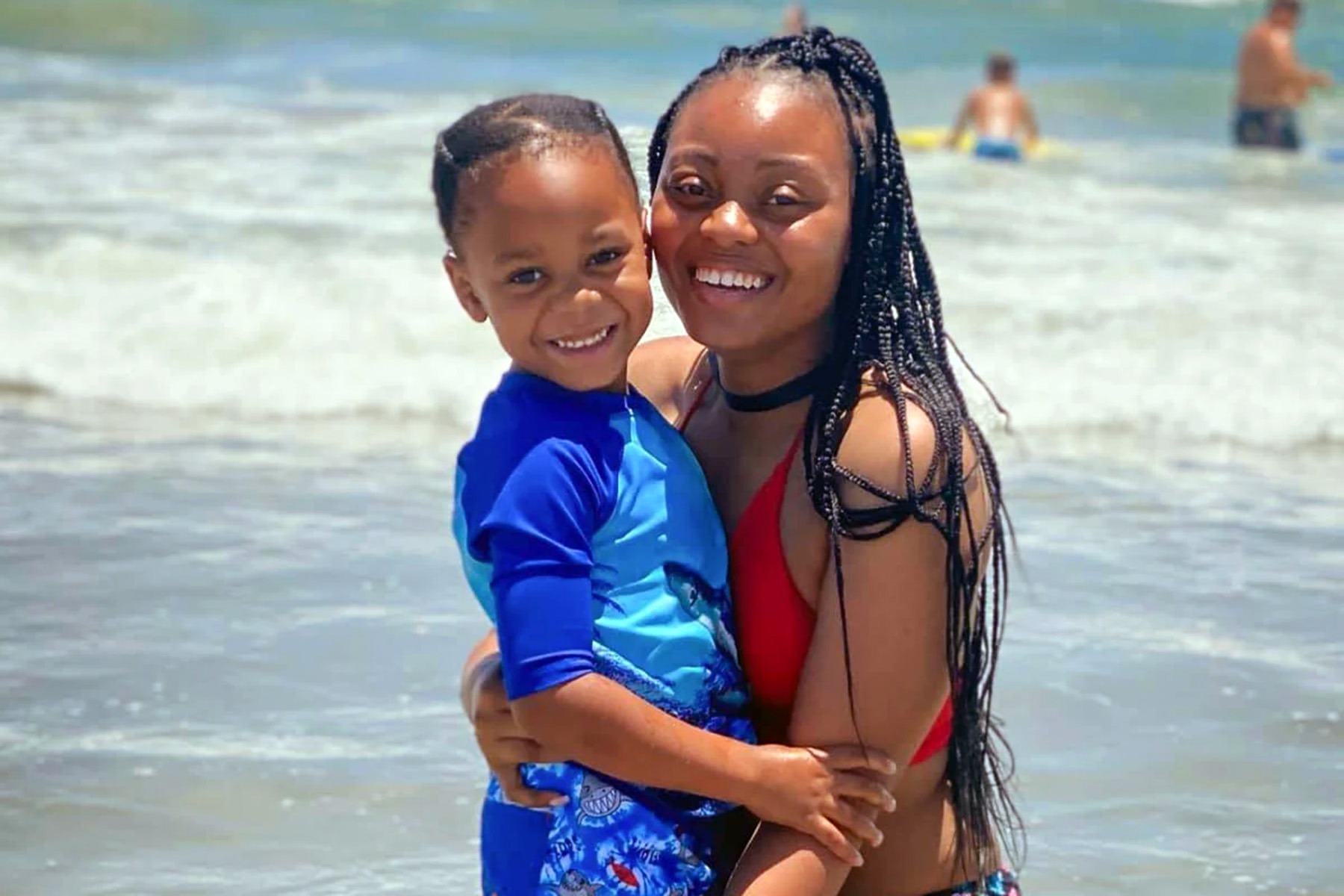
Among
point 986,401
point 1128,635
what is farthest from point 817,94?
point 1128,635

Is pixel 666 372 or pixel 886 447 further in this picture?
pixel 666 372

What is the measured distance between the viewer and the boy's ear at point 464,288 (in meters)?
2.31

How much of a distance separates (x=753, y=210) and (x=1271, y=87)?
49.6 ft

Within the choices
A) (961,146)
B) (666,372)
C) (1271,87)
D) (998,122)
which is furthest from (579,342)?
(1271,87)

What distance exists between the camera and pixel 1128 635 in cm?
493

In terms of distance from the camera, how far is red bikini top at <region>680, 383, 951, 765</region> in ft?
7.57

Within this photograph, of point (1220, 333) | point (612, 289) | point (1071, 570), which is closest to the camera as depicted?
point (612, 289)

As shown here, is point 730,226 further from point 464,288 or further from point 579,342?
point 464,288

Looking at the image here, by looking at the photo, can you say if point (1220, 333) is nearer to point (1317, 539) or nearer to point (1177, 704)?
point (1317, 539)

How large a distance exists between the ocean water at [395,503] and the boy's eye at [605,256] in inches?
19.9

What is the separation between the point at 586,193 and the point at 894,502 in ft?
1.65

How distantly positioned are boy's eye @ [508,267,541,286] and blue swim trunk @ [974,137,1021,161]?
12.9m

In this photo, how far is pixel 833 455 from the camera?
228cm

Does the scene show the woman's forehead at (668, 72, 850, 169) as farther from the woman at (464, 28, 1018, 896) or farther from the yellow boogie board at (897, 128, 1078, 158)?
the yellow boogie board at (897, 128, 1078, 158)
